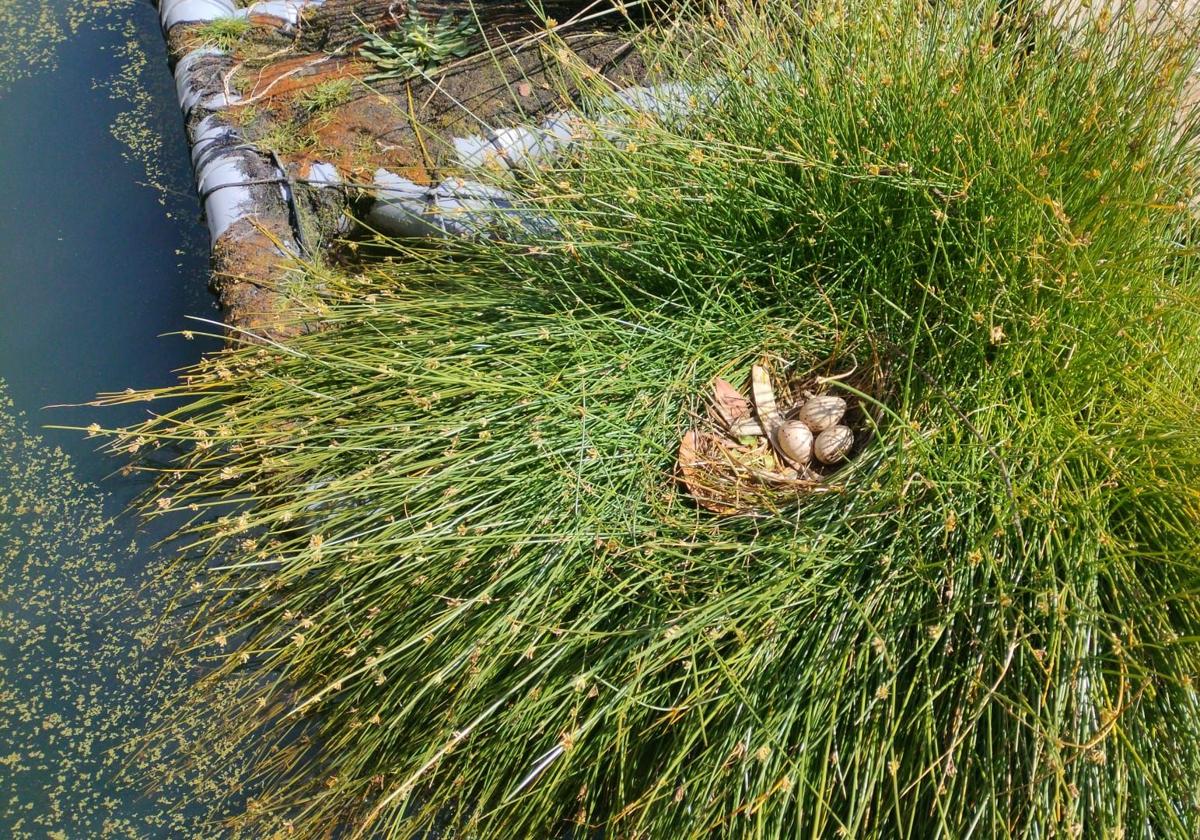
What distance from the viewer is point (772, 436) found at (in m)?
2.03

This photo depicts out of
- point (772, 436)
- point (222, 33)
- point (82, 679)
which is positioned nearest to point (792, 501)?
point (772, 436)

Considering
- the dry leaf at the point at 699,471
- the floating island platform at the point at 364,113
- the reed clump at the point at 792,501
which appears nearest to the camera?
the reed clump at the point at 792,501

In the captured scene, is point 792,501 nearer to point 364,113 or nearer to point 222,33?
point 364,113

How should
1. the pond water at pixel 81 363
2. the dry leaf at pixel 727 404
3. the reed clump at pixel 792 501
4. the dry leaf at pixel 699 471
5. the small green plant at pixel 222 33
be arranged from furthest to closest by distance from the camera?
the small green plant at pixel 222 33
the pond water at pixel 81 363
the dry leaf at pixel 727 404
the dry leaf at pixel 699 471
the reed clump at pixel 792 501

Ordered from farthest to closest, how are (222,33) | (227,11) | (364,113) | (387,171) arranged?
(227,11) → (222,33) → (364,113) → (387,171)

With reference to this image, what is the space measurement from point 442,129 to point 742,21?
105 cm

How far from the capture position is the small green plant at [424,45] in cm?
317

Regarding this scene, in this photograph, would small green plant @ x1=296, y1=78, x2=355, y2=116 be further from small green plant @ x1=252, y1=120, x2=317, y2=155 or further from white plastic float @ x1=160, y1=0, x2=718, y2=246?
white plastic float @ x1=160, y1=0, x2=718, y2=246

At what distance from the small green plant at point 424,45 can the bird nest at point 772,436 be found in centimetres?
177

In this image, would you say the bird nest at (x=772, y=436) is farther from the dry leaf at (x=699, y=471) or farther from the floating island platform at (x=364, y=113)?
the floating island platform at (x=364, y=113)

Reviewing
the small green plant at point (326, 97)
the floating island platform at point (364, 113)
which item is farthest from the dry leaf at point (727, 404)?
the small green plant at point (326, 97)

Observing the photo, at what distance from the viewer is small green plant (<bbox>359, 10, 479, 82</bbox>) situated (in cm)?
317

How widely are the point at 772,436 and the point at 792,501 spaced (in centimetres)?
19

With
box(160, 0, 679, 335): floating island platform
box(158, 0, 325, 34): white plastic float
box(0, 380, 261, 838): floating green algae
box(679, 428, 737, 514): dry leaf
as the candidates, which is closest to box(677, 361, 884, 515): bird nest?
box(679, 428, 737, 514): dry leaf
